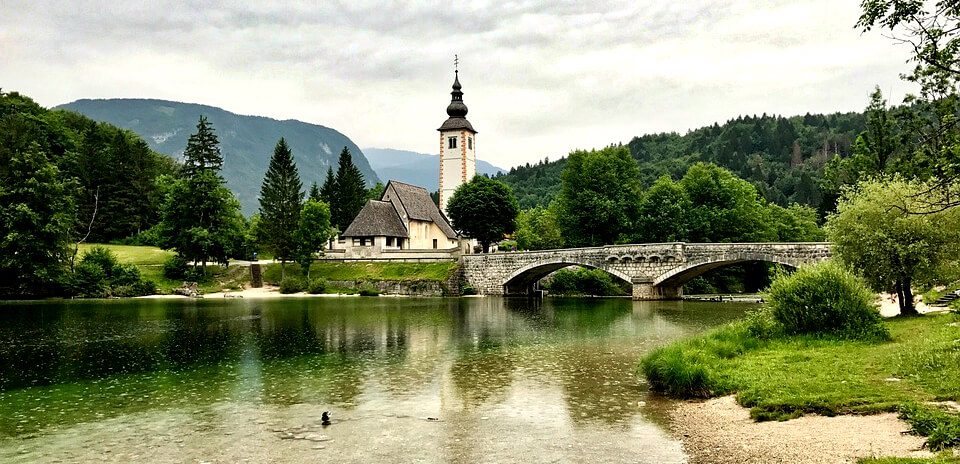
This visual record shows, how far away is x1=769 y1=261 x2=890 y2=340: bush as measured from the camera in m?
20.2

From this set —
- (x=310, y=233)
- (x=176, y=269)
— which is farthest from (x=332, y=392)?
(x=176, y=269)

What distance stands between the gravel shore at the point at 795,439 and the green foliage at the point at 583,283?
54399mm

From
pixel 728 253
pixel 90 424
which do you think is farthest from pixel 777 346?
pixel 728 253

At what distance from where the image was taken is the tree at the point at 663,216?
6900 centimetres

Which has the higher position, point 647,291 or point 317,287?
point 317,287

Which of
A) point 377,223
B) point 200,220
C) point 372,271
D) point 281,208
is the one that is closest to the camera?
point 200,220

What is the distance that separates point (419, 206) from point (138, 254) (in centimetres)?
3256

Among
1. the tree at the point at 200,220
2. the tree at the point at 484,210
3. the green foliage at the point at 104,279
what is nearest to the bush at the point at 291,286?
the tree at the point at 200,220

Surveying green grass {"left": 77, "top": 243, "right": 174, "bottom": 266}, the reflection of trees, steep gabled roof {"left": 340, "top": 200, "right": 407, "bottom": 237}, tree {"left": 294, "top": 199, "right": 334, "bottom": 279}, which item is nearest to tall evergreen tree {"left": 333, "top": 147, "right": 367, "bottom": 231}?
steep gabled roof {"left": 340, "top": 200, "right": 407, "bottom": 237}

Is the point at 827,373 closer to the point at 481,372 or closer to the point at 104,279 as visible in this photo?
the point at 481,372

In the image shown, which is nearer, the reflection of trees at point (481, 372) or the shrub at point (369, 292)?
the reflection of trees at point (481, 372)

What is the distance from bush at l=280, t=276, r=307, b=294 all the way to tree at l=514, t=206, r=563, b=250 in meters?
30.6

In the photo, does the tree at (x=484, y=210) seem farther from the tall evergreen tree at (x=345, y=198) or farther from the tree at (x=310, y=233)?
the tall evergreen tree at (x=345, y=198)

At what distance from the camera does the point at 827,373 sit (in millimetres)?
15094
